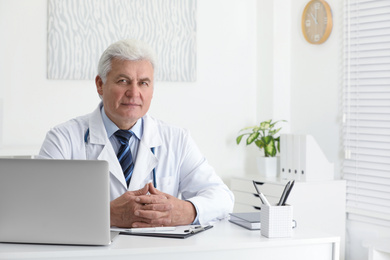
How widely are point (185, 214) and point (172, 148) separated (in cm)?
47

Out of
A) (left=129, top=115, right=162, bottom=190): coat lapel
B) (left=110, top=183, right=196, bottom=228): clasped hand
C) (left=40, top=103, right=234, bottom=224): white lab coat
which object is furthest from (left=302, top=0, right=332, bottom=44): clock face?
(left=110, top=183, right=196, bottom=228): clasped hand

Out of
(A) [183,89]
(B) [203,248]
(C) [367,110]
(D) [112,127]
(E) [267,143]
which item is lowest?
(B) [203,248]

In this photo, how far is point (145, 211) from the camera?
203cm

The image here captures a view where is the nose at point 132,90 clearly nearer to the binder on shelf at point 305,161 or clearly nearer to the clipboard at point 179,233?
the clipboard at point 179,233

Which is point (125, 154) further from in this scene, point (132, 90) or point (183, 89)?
point (183, 89)

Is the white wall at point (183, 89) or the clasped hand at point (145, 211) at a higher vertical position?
the white wall at point (183, 89)

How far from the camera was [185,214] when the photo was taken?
212cm

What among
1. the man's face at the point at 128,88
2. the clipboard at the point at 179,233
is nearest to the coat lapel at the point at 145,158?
the man's face at the point at 128,88

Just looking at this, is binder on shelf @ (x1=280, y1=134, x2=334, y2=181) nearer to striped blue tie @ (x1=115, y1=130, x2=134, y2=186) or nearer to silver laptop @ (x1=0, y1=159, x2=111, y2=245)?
striped blue tie @ (x1=115, y1=130, x2=134, y2=186)

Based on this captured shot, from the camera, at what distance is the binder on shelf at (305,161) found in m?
3.82

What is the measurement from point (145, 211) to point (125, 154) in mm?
431

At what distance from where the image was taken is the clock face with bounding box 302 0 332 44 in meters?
4.07

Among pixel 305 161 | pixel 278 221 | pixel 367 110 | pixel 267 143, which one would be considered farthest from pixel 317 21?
pixel 278 221

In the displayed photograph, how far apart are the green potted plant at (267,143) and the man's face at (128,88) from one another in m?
1.91
